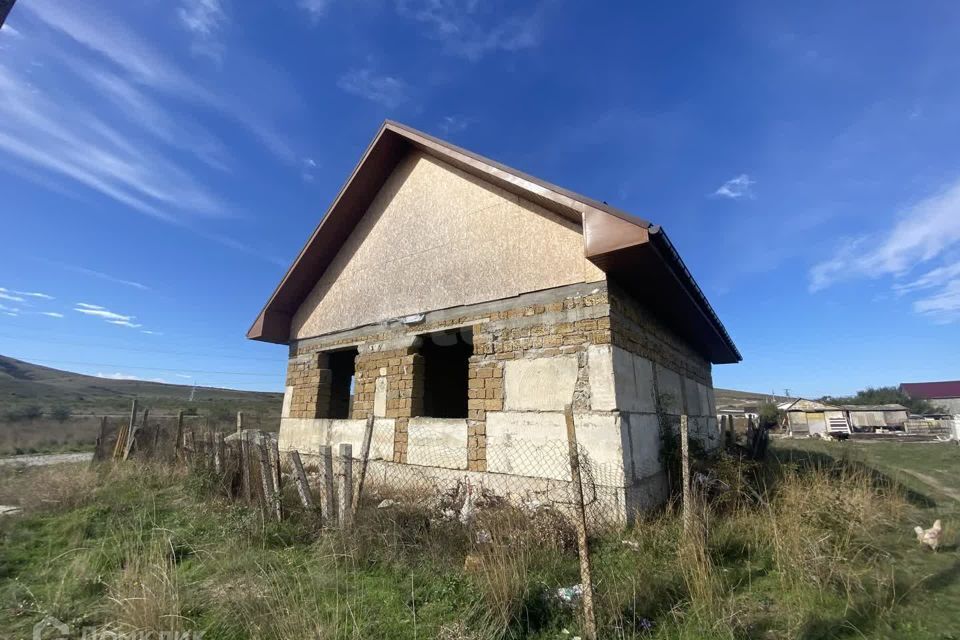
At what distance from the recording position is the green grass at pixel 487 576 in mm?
2951

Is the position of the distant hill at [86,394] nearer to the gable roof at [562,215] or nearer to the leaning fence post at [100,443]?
the leaning fence post at [100,443]

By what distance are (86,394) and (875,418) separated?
75840 mm

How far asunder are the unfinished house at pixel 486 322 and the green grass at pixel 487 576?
1.15 meters

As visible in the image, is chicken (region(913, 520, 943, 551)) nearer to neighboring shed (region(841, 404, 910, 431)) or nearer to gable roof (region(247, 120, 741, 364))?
gable roof (region(247, 120, 741, 364))

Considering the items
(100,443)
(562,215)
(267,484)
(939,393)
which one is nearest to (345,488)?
(267,484)

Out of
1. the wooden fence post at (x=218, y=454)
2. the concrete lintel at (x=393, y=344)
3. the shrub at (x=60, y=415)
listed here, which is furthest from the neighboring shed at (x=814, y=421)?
the shrub at (x=60, y=415)

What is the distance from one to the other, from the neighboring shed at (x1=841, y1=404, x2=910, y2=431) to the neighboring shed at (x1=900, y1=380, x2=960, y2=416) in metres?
30.4

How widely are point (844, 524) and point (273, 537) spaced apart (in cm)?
635

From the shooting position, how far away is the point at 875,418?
32.7m

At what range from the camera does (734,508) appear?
17.1 feet

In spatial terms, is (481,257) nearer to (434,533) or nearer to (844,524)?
(434,533)

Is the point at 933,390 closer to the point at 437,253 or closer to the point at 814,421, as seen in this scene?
the point at 814,421

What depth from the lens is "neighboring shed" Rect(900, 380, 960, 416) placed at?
53.1m

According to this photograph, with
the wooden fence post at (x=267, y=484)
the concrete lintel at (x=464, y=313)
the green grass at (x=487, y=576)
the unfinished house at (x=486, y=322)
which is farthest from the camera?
the concrete lintel at (x=464, y=313)
